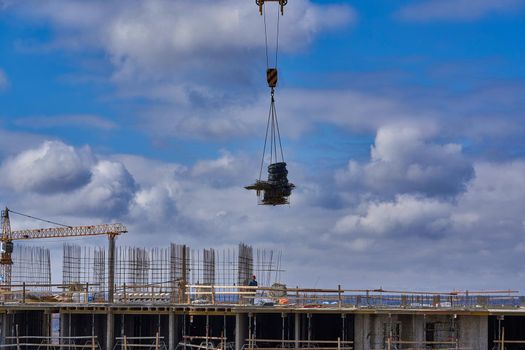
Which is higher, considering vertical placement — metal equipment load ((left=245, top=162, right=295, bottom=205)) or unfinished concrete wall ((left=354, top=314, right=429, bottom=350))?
metal equipment load ((left=245, top=162, right=295, bottom=205))

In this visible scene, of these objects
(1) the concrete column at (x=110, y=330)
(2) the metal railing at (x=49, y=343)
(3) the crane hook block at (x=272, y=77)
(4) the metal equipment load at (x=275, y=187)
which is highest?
(3) the crane hook block at (x=272, y=77)

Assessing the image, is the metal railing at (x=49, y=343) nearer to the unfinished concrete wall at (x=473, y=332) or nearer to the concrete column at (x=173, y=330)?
the concrete column at (x=173, y=330)

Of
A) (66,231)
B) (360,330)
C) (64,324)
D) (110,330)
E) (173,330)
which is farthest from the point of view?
(66,231)

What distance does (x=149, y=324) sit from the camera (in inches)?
1956

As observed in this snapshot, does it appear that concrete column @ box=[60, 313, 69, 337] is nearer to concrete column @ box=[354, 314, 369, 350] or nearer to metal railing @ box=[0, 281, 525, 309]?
metal railing @ box=[0, 281, 525, 309]

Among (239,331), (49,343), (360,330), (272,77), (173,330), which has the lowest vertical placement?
(49,343)

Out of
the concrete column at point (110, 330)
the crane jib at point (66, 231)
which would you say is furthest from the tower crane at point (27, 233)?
the concrete column at point (110, 330)

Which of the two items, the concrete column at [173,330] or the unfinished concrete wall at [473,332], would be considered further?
the concrete column at [173,330]

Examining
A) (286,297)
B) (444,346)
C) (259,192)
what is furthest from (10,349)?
(444,346)

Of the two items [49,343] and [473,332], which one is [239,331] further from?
[473,332]

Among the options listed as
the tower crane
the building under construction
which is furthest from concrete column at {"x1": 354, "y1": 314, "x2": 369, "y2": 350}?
the tower crane

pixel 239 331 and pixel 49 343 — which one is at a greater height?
pixel 239 331

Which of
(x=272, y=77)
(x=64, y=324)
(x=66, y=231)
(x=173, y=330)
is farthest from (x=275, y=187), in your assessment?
Result: (x=66, y=231)

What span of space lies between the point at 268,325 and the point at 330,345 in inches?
130
